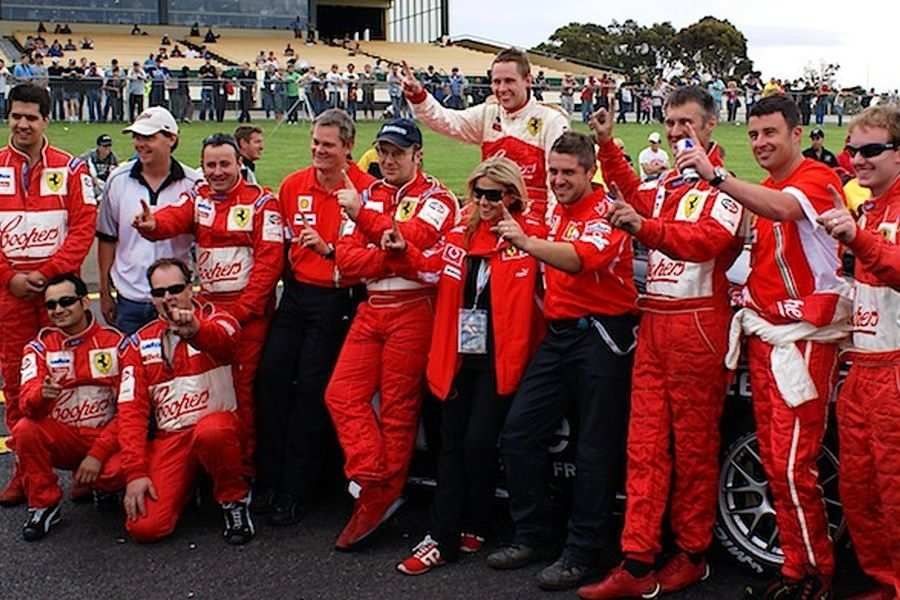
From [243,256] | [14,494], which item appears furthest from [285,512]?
[14,494]

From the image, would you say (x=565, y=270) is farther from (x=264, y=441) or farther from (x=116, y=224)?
(x=116, y=224)

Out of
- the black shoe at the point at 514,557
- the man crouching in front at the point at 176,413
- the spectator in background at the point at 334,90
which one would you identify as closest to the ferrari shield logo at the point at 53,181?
the man crouching in front at the point at 176,413

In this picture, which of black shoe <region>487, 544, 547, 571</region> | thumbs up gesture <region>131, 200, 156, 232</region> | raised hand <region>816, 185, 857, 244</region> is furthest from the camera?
thumbs up gesture <region>131, 200, 156, 232</region>

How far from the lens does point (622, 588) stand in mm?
4176

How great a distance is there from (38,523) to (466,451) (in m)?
2.09

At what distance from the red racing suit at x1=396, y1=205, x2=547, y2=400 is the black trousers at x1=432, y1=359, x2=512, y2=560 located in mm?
62

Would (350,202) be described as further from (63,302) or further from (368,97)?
(368,97)

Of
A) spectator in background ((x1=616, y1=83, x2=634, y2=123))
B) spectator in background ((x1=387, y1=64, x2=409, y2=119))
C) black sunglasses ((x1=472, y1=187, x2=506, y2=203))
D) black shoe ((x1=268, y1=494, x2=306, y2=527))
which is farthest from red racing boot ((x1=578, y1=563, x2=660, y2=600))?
spectator in background ((x1=616, y1=83, x2=634, y2=123))

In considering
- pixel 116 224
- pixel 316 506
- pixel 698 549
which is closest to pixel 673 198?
pixel 698 549

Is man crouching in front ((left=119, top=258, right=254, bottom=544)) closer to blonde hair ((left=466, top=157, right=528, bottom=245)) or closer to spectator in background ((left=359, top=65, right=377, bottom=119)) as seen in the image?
blonde hair ((left=466, top=157, right=528, bottom=245))

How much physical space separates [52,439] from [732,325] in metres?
3.19

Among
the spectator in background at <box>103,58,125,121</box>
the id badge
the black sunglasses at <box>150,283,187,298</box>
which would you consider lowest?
the id badge

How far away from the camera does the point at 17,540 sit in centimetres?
488

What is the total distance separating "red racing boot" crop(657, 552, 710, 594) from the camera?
423 centimetres
